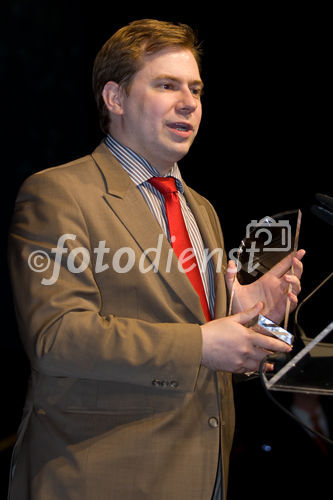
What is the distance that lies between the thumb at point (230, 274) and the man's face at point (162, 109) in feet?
1.00

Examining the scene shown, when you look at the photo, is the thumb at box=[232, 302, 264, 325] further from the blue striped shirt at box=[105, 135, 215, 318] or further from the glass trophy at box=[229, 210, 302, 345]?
the blue striped shirt at box=[105, 135, 215, 318]

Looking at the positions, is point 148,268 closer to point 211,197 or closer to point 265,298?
point 265,298

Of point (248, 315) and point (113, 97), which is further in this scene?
point (113, 97)

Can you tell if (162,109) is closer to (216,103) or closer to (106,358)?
(106,358)

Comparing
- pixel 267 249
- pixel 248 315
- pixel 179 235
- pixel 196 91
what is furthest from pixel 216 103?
pixel 248 315

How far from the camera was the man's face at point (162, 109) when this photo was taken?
130 cm

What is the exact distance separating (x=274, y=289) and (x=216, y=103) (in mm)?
1598

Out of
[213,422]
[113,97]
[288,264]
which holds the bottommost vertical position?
[213,422]

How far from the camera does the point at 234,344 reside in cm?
102

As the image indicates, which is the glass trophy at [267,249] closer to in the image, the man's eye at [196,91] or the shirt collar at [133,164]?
the shirt collar at [133,164]

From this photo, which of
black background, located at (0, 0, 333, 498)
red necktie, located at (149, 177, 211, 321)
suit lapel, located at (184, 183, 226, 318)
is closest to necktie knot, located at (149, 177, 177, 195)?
red necktie, located at (149, 177, 211, 321)

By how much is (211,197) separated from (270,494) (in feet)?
4.77

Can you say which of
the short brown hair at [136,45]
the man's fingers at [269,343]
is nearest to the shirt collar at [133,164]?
the short brown hair at [136,45]

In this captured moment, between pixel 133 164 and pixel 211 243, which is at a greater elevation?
pixel 133 164
